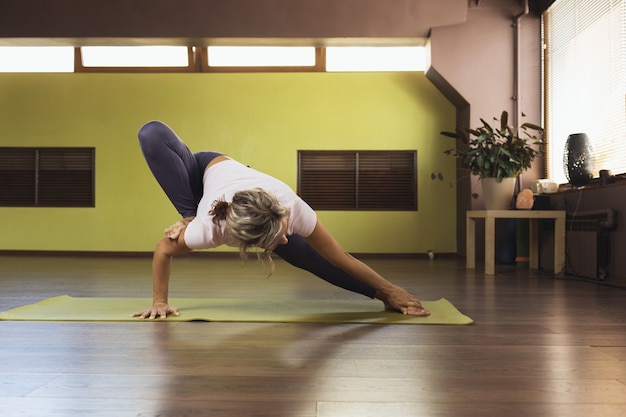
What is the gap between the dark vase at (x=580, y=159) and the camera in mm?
4445

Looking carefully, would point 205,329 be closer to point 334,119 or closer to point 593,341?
point 593,341

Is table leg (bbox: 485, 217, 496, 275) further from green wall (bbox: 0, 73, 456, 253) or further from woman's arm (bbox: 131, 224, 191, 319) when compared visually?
woman's arm (bbox: 131, 224, 191, 319)

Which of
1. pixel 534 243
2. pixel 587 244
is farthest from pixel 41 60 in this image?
pixel 587 244

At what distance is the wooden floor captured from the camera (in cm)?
131

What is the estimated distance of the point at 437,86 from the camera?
20.6 feet

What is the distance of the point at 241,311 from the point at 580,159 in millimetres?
3050

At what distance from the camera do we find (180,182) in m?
2.49

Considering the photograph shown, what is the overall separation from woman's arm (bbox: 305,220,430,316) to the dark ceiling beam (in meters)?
3.54

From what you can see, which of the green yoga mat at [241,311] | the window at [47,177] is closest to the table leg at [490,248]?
the green yoga mat at [241,311]

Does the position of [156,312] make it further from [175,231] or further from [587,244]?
[587,244]

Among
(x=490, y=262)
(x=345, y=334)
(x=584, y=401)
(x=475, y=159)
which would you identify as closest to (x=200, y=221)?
(x=345, y=334)

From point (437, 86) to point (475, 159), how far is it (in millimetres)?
1466

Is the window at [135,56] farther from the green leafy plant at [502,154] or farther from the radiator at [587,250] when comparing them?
the radiator at [587,250]

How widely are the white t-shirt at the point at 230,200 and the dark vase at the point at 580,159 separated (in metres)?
2.98
